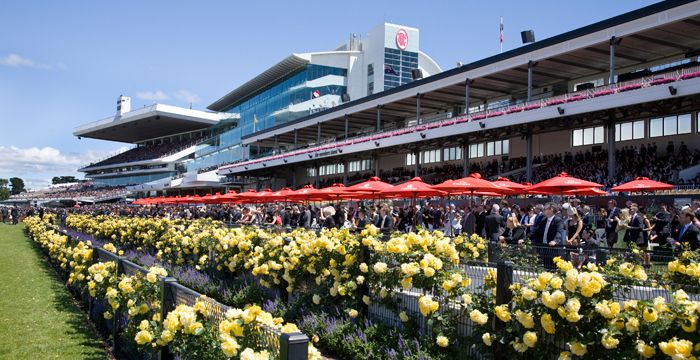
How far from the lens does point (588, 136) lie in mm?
34688

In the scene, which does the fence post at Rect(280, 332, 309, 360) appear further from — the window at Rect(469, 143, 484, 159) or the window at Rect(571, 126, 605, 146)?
the window at Rect(469, 143, 484, 159)

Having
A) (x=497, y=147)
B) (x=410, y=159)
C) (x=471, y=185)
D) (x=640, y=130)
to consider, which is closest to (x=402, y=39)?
(x=410, y=159)

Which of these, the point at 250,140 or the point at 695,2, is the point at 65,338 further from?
the point at 250,140

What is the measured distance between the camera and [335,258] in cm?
748

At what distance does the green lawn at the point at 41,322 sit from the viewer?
7.27 metres

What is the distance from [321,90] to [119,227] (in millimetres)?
53664

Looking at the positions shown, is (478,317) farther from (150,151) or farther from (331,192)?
(150,151)

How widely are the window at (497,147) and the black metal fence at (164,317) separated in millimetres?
35199

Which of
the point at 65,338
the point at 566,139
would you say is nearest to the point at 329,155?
the point at 566,139

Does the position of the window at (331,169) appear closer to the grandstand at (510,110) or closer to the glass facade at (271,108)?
the grandstand at (510,110)

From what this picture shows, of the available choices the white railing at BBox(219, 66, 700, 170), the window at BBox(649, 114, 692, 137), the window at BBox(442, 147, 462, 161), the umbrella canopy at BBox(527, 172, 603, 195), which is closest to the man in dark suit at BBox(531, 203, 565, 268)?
the umbrella canopy at BBox(527, 172, 603, 195)

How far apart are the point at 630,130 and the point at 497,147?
10580 mm

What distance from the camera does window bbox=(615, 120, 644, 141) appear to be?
1265 inches

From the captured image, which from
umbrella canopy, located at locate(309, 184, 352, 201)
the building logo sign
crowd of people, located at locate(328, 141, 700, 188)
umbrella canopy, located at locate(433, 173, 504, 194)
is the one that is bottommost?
umbrella canopy, located at locate(309, 184, 352, 201)
